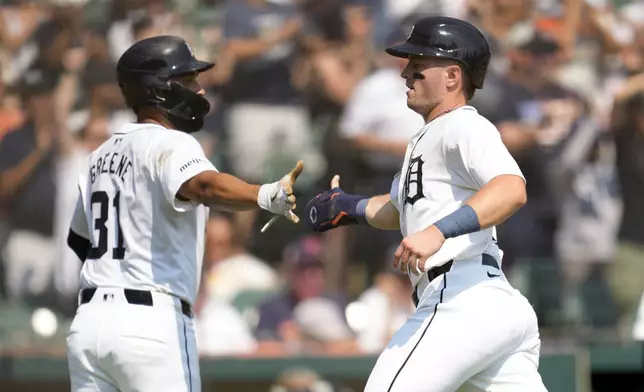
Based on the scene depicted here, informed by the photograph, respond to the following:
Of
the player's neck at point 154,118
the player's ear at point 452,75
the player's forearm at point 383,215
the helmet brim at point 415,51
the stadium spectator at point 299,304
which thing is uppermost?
the helmet brim at point 415,51

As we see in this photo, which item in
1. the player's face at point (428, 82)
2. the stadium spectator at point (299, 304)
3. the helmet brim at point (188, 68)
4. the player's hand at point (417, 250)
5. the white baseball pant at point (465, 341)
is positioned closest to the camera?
the player's hand at point (417, 250)

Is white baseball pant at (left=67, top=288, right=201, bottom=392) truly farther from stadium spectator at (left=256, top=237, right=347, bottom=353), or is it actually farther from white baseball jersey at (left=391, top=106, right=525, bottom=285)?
stadium spectator at (left=256, top=237, right=347, bottom=353)

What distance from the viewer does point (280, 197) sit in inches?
165

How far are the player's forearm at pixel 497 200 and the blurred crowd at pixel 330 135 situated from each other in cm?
365

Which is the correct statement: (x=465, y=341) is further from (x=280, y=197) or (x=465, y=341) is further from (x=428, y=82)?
(x=428, y=82)

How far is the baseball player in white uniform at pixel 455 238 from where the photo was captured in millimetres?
3723

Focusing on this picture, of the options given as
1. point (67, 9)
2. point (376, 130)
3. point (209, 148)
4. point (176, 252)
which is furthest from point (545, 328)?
point (67, 9)

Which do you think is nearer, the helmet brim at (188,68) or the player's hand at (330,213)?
the player's hand at (330,213)

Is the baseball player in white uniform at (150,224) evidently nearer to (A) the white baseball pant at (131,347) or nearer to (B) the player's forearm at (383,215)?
(A) the white baseball pant at (131,347)

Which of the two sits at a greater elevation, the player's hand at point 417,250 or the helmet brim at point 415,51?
the helmet brim at point 415,51

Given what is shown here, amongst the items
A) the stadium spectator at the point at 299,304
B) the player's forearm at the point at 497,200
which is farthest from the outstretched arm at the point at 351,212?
the stadium spectator at the point at 299,304

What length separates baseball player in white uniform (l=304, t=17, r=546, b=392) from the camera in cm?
372

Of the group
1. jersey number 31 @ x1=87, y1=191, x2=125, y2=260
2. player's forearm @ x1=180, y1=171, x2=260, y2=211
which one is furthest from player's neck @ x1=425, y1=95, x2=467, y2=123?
jersey number 31 @ x1=87, y1=191, x2=125, y2=260

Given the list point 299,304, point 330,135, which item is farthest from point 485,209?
point 330,135
